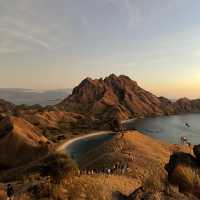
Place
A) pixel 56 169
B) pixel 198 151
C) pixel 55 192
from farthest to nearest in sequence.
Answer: pixel 198 151 < pixel 56 169 < pixel 55 192

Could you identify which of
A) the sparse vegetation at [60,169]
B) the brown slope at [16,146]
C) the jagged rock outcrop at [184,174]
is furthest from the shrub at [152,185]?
the brown slope at [16,146]

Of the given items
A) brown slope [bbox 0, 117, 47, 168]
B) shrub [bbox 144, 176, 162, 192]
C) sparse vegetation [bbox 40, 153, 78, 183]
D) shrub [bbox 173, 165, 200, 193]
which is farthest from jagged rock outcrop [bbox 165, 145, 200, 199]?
brown slope [bbox 0, 117, 47, 168]

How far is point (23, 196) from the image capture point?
48.7 ft

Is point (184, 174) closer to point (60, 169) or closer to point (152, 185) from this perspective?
point (152, 185)

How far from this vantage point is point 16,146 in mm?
80188

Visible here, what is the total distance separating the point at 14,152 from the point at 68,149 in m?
17.0

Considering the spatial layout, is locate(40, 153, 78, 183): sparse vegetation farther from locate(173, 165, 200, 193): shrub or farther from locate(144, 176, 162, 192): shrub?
locate(173, 165, 200, 193): shrub

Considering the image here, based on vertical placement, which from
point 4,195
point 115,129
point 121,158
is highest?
point 4,195

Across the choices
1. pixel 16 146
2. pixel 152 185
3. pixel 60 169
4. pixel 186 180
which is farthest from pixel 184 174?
pixel 16 146

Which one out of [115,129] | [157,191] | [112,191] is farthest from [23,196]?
[115,129]

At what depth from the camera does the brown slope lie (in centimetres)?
7656

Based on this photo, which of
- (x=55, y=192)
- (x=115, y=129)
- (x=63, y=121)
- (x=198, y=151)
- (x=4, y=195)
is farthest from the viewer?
(x=63, y=121)

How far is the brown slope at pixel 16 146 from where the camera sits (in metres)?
76.6

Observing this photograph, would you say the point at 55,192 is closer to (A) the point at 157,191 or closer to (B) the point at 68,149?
(A) the point at 157,191
